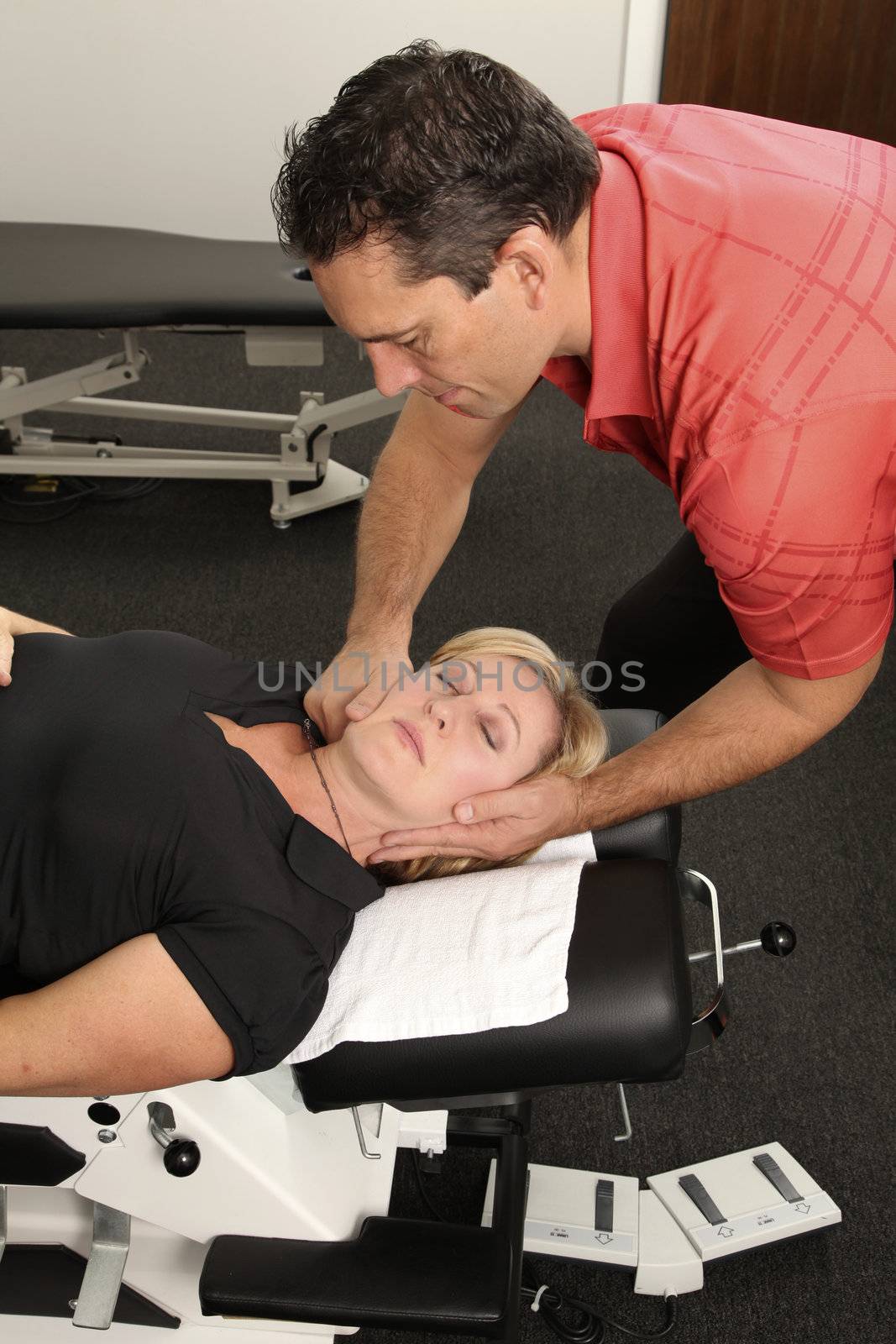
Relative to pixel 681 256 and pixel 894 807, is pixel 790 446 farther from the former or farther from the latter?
pixel 894 807

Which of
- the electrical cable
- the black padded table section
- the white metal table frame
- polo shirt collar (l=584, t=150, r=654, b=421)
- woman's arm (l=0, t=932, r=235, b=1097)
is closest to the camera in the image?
woman's arm (l=0, t=932, r=235, b=1097)

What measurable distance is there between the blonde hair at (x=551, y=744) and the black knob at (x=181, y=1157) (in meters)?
0.37

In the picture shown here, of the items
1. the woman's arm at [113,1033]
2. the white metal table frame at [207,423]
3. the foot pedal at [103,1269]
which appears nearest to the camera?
the woman's arm at [113,1033]

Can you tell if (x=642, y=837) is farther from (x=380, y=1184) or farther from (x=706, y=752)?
(x=380, y=1184)

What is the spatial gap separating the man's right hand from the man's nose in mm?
369

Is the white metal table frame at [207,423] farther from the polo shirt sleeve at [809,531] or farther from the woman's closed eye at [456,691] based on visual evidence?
the polo shirt sleeve at [809,531]

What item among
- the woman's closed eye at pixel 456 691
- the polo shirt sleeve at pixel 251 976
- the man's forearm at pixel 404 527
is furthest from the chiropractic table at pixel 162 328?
the polo shirt sleeve at pixel 251 976

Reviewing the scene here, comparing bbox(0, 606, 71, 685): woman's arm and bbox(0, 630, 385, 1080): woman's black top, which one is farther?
bbox(0, 606, 71, 685): woman's arm

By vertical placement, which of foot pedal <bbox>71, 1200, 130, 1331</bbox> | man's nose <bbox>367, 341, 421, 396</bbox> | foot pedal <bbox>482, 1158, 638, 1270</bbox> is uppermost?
man's nose <bbox>367, 341, 421, 396</bbox>

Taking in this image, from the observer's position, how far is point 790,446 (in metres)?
1.01

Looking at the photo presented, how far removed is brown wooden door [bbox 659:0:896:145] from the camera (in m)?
3.61

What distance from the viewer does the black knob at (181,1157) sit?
1118 millimetres

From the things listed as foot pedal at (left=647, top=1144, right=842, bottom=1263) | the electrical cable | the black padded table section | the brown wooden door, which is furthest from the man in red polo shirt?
the brown wooden door

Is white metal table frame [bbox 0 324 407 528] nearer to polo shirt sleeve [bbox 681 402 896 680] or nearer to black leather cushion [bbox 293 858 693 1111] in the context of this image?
polo shirt sleeve [bbox 681 402 896 680]
